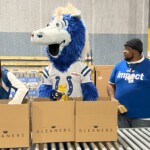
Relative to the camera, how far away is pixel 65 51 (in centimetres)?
209

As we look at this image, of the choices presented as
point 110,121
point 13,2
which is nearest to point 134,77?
point 110,121

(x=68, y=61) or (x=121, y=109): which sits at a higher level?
(x=68, y=61)

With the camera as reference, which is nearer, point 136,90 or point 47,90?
point 47,90

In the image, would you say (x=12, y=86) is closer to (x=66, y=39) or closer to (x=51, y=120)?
(x=51, y=120)

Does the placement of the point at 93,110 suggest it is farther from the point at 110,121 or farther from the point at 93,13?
the point at 93,13

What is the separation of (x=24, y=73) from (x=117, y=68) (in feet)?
5.53

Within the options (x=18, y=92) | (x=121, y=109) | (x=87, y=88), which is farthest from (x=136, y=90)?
(x=18, y=92)

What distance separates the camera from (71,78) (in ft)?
6.95

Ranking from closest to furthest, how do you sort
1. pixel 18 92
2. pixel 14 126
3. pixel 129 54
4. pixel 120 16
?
pixel 14 126 → pixel 18 92 → pixel 129 54 → pixel 120 16

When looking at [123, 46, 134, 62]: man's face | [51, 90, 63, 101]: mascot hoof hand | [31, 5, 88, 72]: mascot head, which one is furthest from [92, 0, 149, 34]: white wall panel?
[51, 90, 63, 101]: mascot hoof hand

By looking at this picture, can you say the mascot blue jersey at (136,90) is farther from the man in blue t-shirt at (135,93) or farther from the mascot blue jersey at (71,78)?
the mascot blue jersey at (71,78)

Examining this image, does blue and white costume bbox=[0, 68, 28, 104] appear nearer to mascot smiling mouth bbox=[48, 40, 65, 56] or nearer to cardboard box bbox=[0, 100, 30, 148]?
cardboard box bbox=[0, 100, 30, 148]

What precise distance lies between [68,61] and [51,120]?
75 centimetres

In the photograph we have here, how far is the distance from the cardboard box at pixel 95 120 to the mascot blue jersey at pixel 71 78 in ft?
2.14
